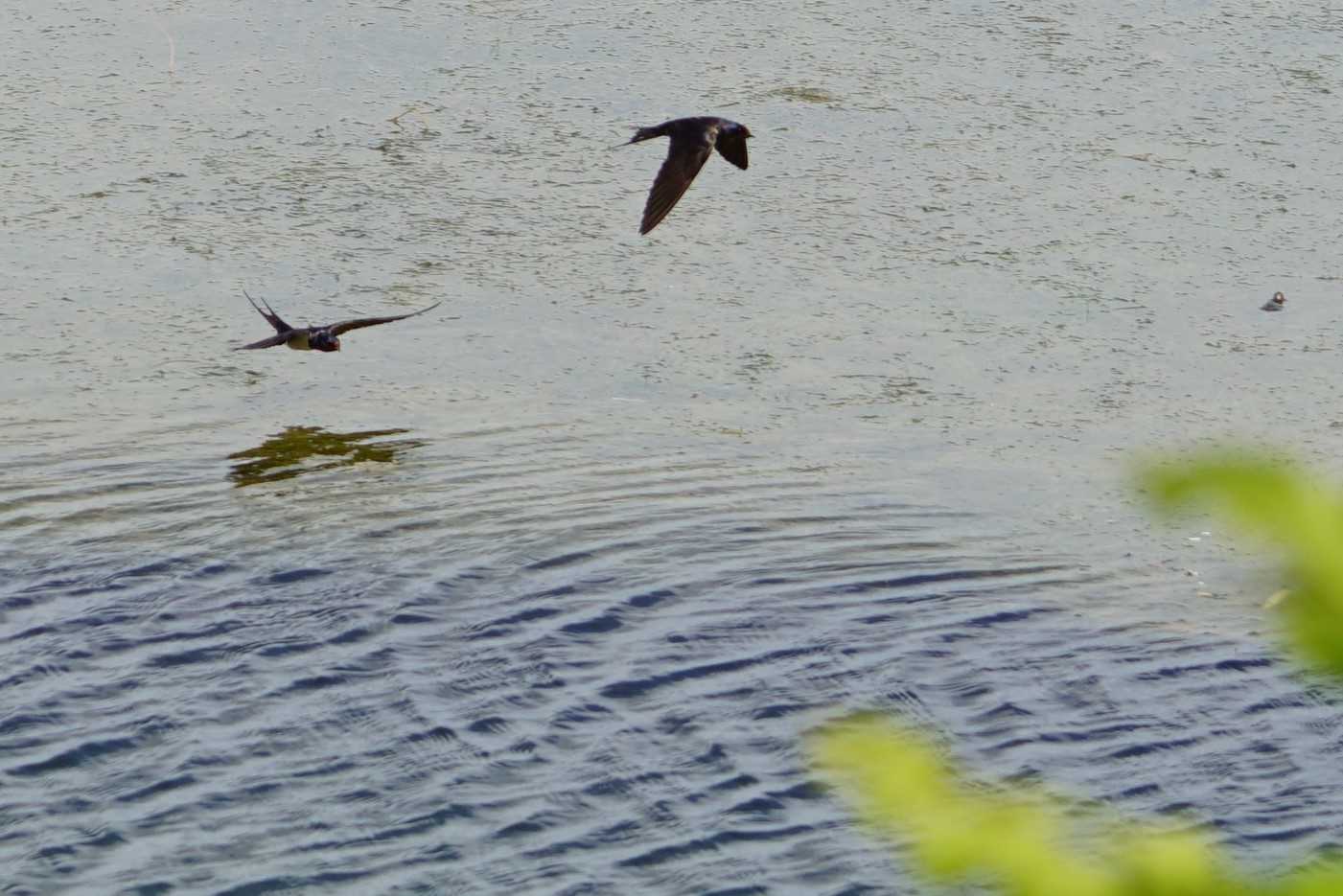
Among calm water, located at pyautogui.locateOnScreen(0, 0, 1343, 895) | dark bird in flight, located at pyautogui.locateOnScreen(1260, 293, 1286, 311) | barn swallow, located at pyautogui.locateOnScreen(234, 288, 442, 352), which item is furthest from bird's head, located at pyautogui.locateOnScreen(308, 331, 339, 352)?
dark bird in flight, located at pyautogui.locateOnScreen(1260, 293, 1286, 311)

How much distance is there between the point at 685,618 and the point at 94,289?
2900 millimetres

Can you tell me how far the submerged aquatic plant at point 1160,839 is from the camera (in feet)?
3.38

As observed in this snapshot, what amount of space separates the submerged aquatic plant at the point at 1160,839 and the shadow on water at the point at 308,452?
5.09 metres

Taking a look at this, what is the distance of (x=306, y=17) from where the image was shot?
9297 millimetres

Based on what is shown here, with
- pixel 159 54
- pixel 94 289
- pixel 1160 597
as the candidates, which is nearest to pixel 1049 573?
pixel 1160 597

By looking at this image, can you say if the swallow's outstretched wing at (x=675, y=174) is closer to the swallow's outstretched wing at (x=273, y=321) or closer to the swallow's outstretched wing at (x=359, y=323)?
the swallow's outstretched wing at (x=359, y=323)

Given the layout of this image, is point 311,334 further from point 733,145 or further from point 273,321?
point 733,145

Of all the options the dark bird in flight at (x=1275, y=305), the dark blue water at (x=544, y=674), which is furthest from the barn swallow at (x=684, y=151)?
the dark bird in flight at (x=1275, y=305)

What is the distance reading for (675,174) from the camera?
6.54 metres

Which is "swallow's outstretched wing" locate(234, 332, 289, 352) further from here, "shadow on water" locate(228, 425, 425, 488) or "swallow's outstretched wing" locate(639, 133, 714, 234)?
"swallow's outstretched wing" locate(639, 133, 714, 234)

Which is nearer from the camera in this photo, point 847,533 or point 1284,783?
point 1284,783

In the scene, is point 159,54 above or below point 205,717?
above

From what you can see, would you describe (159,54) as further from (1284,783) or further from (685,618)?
(1284,783)

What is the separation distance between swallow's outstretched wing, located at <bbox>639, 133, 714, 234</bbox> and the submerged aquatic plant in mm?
5174
